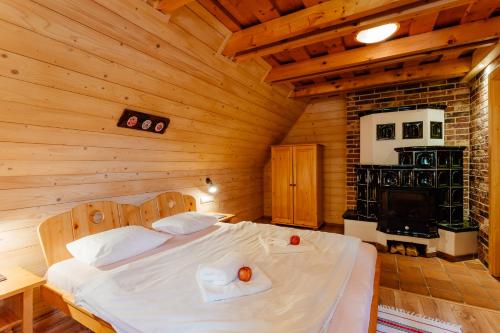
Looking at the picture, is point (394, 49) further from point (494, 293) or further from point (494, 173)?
point (494, 293)

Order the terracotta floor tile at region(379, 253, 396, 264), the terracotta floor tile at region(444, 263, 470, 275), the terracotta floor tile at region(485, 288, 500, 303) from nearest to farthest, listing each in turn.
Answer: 1. the terracotta floor tile at region(485, 288, 500, 303)
2. the terracotta floor tile at region(444, 263, 470, 275)
3. the terracotta floor tile at region(379, 253, 396, 264)

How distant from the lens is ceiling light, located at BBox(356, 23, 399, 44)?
2166 millimetres

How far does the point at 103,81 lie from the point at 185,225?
1536 millimetres

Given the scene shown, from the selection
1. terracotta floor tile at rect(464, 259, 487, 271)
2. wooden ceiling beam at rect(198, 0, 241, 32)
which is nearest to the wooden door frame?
terracotta floor tile at rect(464, 259, 487, 271)

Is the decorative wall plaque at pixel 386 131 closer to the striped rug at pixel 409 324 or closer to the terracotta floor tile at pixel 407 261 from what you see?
the terracotta floor tile at pixel 407 261

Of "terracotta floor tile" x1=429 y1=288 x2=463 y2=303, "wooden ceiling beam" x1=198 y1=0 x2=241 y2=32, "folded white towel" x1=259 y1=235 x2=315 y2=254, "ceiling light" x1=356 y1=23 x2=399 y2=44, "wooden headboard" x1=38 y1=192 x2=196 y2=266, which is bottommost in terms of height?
"terracotta floor tile" x1=429 y1=288 x2=463 y2=303

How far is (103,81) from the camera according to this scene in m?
1.93

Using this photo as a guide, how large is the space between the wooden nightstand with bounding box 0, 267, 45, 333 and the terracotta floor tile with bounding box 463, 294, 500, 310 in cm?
351

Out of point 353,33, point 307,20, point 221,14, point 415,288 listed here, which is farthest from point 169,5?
point 415,288

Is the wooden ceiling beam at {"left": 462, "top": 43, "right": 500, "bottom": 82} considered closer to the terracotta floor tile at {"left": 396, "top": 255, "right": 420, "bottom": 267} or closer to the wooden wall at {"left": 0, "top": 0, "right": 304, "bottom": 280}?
the wooden wall at {"left": 0, "top": 0, "right": 304, "bottom": 280}

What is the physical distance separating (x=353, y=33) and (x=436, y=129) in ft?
7.21

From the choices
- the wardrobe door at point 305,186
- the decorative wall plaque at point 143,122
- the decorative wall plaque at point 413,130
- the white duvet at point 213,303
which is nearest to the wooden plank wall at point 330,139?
the wardrobe door at point 305,186

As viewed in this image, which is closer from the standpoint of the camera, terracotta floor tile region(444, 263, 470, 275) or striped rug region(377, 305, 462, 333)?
striped rug region(377, 305, 462, 333)

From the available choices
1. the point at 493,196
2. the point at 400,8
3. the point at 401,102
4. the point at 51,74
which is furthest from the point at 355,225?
the point at 51,74
